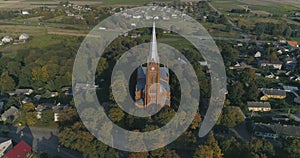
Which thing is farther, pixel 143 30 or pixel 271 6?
pixel 271 6

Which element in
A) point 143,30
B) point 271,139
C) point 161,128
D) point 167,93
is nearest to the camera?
point 161,128

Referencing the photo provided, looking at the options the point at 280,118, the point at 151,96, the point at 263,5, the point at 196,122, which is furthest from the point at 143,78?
the point at 263,5

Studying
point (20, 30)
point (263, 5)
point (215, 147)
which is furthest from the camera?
point (263, 5)

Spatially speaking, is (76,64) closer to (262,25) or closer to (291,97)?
(291,97)

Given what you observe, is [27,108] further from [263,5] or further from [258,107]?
[263,5]

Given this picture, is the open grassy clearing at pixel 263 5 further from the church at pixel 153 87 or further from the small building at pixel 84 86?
the church at pixel 153 87

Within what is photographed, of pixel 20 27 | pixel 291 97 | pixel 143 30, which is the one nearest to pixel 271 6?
pixel 143 30

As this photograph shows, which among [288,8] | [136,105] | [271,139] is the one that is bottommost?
[271,139]

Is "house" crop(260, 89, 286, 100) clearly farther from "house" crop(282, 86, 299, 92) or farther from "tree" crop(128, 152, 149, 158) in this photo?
"tree" crop(128, 152, 149, 158)
